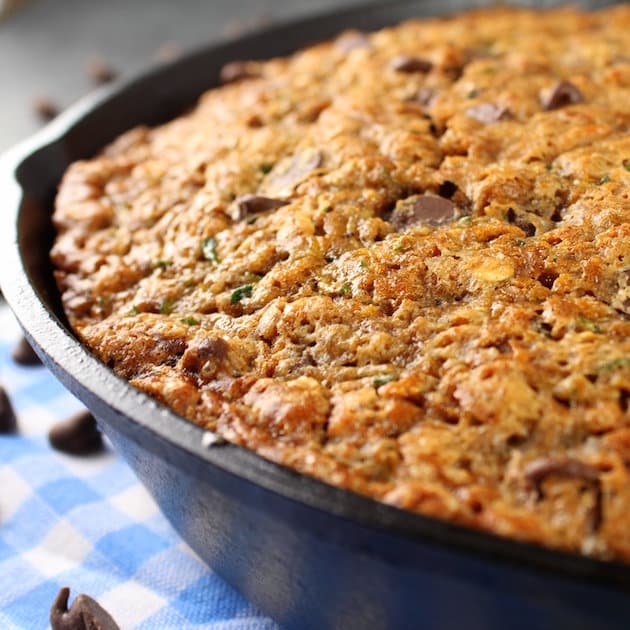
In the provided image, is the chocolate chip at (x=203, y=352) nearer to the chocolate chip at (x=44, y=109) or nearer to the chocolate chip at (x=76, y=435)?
the chocolate chip at (x=76, y=435)

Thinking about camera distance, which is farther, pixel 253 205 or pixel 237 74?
pixel 237 74

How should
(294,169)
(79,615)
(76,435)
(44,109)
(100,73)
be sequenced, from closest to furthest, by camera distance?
(79,615)
(294,169)
(76,435)
(44,109)
(100,73)

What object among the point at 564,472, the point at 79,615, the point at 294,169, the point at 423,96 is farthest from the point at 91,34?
the point at 564,472

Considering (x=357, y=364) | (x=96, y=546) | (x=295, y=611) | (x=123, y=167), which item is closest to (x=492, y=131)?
(x=357, y=364)

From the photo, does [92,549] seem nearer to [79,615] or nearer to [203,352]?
[79,615]

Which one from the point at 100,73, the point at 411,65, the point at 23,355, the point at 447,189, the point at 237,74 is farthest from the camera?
the point at 100,73

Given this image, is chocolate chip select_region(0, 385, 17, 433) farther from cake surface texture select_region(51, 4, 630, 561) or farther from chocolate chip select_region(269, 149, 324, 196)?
chocolate chip select_region(269, 149, 324, 196)

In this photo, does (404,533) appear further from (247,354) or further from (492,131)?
(492,131)

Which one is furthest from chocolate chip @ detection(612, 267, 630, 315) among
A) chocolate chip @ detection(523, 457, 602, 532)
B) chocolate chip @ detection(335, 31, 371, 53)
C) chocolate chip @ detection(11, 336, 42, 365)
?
chocolate chip @ detection(11, 336, 42, 365)

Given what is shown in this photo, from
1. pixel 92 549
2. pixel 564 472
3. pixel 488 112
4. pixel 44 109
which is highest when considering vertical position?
pixel 488 112
